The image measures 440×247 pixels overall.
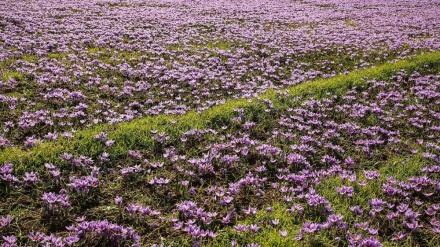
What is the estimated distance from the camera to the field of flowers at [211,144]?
458cm

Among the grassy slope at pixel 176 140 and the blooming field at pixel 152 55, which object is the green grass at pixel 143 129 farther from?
the blooming field at pixel 152 55

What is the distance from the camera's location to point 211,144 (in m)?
6.79

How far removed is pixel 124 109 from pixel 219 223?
4832 mm

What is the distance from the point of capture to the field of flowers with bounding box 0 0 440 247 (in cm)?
458

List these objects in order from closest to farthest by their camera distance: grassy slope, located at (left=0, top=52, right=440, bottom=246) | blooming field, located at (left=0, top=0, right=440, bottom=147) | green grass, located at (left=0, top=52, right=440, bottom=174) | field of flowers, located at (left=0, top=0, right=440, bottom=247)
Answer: grassy slope, located at (left=0, top=52, right=440, bottom=246) → field of flowers, located at (left=0, top=0, right=440, bottom=247) → green grass, located at (left=0, top=52, right=440, bottom=174) → blooming field, located at (left=0, top=0, right=440, bottom=147)

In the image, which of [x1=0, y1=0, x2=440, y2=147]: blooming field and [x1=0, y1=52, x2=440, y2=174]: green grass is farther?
[x1=0, y1=0, x2=440, y2=147]: blooming field

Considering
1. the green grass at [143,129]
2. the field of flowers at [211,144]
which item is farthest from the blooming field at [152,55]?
the green grass at [143,129]

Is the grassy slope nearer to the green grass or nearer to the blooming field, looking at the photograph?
the green grass

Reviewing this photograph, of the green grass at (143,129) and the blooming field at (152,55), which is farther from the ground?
the blooming field at (152,55)

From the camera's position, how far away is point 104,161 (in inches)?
231

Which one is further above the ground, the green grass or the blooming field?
the blooming field

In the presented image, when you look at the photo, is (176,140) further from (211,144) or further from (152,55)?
(152,55)

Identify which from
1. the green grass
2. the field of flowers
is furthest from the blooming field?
the green grass

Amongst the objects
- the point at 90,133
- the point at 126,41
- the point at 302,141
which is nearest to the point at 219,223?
the point at 302,141
